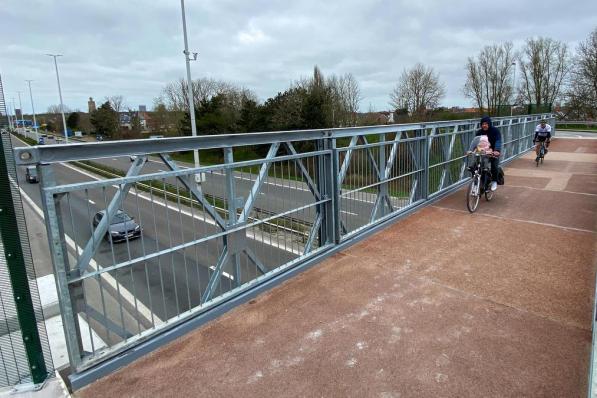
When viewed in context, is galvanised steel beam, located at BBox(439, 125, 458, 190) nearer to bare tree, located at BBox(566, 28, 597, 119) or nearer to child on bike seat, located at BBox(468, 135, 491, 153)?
child on bike seat, located at BBox(468, 135, 491, 153)

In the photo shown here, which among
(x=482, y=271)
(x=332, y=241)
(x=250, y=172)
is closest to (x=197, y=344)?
(x=250, y=172)

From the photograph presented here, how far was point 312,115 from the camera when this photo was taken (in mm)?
30828

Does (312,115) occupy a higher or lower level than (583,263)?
higher

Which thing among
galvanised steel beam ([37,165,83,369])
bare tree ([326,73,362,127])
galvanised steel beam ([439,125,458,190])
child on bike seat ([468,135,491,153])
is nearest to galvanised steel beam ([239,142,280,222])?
galvanised steel beam ([37,165,83,369])

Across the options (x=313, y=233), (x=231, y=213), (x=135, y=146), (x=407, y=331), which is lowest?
(x=407, y=331)

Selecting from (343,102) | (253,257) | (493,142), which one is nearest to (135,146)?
(253,257)

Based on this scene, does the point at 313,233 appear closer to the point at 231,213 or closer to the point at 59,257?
the point at 231,213

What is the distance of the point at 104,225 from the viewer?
2.58 meters

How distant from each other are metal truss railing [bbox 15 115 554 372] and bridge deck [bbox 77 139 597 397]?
0.35 meters

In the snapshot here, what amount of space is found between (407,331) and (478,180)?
15.5 feet

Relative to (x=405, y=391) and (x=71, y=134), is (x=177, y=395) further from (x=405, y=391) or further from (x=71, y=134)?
(x=71, y=134)

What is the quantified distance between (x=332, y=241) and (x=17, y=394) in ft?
10.8

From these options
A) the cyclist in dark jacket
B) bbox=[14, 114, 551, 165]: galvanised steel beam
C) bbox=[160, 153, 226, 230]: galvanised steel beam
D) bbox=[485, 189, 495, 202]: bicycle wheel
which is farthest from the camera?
bbox=[485, 189, 495, 202]: bicycle wheel

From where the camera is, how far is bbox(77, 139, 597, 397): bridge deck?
101 inches
